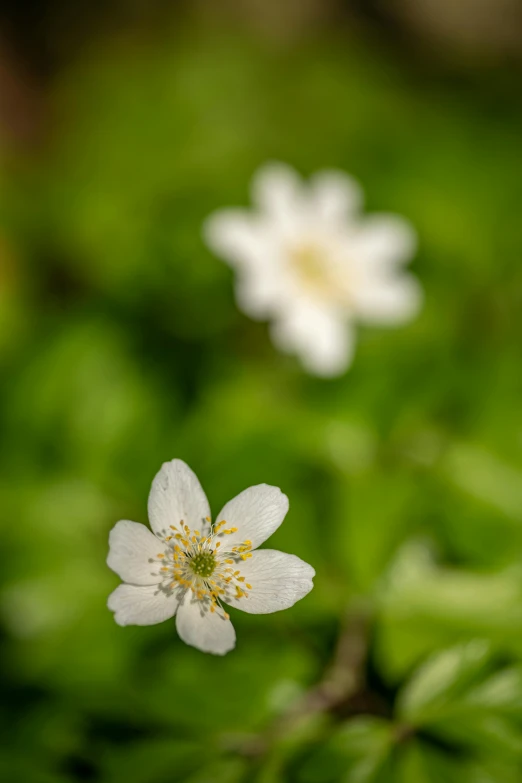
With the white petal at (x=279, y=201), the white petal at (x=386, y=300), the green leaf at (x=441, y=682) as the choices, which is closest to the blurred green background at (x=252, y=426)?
the green leaf at (x=441, y=682)

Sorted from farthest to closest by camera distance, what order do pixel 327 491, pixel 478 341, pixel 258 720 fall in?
pixel 478 341 → pixel 327 491 → pixel 258 720

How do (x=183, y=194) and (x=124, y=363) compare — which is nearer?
(x=124, y=363)

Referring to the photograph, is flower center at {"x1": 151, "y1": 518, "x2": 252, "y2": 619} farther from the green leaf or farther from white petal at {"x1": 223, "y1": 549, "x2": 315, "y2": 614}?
the green leaf

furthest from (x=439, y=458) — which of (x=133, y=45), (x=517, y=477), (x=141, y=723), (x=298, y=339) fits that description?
(x=133, y=45)

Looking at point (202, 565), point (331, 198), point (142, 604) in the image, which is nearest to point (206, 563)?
point (202, 565)

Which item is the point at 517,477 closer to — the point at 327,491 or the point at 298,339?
the point at 327,491

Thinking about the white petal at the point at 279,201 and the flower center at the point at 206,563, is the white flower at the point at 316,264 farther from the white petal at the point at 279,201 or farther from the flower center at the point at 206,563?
the flower center at the point at 206,563
